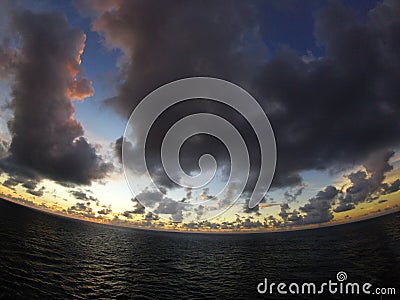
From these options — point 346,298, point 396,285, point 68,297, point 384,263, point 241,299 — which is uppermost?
point 384,263

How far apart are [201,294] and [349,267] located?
146 ft

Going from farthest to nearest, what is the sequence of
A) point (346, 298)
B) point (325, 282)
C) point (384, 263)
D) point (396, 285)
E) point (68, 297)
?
point (384, 263) < point (325, 282) < point (396, 285) < point (346, 298) < point (68, 297)

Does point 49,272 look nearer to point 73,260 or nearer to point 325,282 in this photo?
point 73,260

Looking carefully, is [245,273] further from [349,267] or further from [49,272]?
[49,272]

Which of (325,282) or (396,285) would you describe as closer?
(396,285)

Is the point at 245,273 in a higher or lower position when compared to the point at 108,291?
higher

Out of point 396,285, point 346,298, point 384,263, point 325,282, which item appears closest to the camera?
point 346,298

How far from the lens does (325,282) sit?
43.0 m

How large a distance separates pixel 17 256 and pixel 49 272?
12.9m

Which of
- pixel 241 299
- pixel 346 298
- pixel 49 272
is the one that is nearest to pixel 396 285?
pixel 346 298

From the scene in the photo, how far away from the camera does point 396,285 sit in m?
35.4

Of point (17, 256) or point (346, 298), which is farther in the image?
point (17, 256)

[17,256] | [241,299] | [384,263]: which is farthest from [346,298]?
[17,256]

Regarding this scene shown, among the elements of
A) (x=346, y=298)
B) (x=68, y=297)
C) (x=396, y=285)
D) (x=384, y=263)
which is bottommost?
(x=68, y=297)
